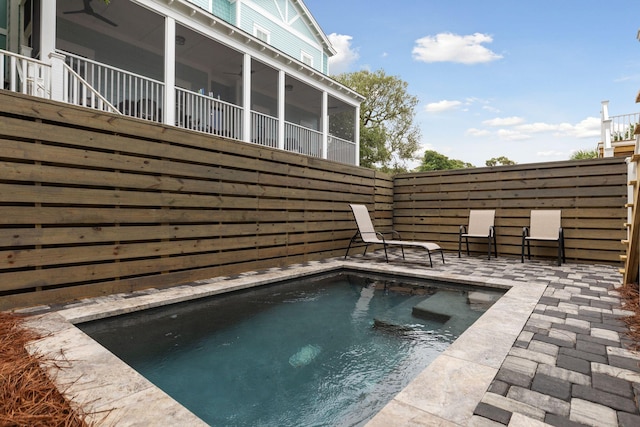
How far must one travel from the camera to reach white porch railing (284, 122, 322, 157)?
8.53 metres

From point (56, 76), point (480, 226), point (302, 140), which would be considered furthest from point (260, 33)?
point (480, 226)

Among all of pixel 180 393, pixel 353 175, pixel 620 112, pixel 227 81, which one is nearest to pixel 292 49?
pixel 227 81

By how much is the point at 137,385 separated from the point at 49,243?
234 cm

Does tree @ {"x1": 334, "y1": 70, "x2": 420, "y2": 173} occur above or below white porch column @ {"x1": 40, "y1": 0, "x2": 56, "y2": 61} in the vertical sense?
above

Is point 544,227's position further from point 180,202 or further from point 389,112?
point 389,112

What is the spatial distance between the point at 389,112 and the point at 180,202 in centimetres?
1801

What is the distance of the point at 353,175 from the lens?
733 cm

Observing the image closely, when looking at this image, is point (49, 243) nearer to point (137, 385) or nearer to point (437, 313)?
point (137, 385)

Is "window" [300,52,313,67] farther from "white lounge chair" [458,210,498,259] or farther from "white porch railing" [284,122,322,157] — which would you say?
"white lounge chair" [458,210,498,259]

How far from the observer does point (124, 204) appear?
145 inches

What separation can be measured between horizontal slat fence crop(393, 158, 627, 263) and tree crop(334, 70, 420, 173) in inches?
460

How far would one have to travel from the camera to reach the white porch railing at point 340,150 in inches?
378

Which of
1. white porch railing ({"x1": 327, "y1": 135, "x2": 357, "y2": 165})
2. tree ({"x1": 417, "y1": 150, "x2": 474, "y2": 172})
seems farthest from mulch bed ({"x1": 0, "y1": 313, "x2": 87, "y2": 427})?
tree ({"x1": 417, "y1": 150, "x2": 474, "y2": 172})

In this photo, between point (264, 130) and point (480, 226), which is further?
point (264, 130)
